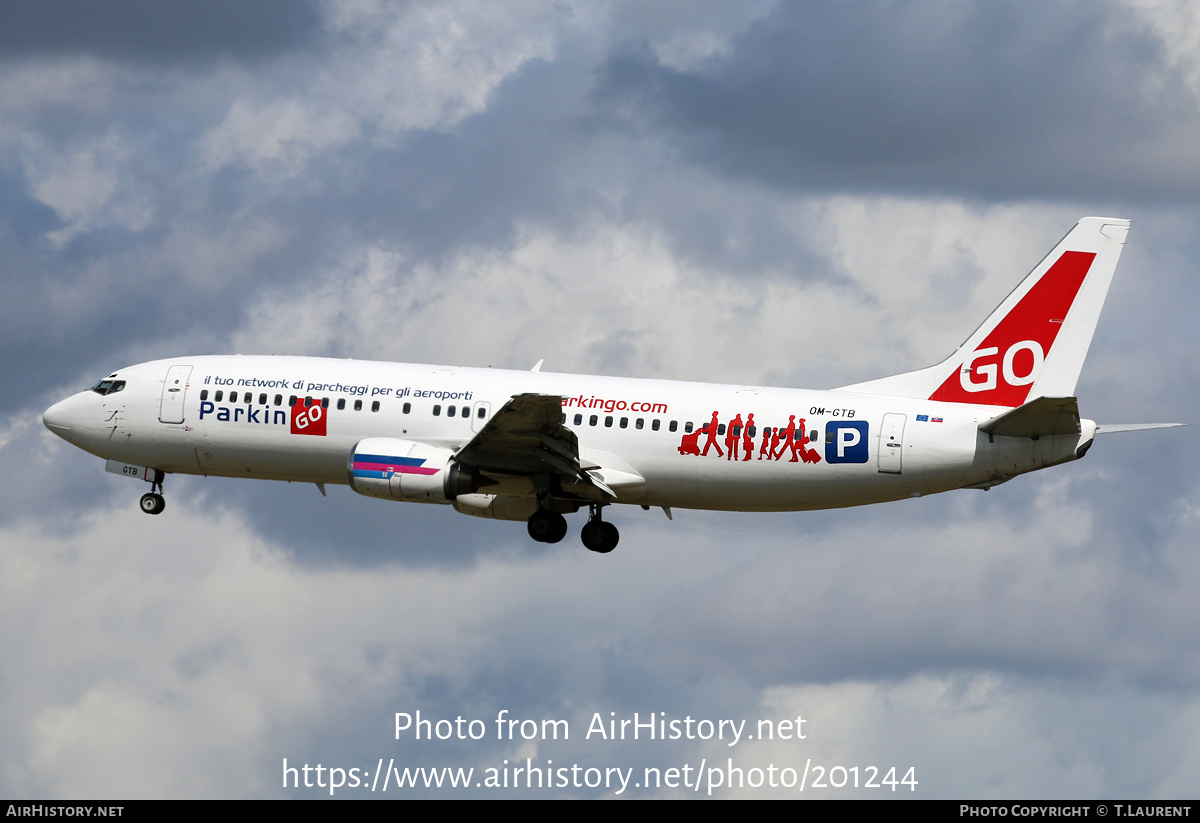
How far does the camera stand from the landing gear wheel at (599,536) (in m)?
53.8

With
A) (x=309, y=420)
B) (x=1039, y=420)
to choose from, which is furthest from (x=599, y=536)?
(x=1039, y=420)

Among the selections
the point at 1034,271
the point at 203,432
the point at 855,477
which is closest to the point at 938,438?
the point at 855,477

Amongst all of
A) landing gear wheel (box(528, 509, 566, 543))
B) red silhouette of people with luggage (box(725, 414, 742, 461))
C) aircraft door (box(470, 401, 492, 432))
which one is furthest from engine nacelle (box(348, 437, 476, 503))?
red silhouette of people with luggage (box(725, 414, 742, 461))

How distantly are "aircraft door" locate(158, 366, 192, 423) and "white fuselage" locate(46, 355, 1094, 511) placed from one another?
0.17ft

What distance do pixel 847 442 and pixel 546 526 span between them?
10.9m

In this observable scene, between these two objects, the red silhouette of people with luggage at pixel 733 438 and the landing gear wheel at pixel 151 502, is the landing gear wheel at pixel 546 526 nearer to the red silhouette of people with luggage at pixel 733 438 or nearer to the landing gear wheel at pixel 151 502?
the red silhouette of people with luggage at pixel 733 438

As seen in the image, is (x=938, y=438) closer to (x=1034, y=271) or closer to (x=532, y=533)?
(x=1034, y=271)

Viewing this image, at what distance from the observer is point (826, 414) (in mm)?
49656

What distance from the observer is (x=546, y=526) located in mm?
52000

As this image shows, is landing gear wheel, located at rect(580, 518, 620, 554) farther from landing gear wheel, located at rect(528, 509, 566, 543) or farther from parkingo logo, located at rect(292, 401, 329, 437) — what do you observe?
parkingo logo, located at rect(292, 401, 329, 437)

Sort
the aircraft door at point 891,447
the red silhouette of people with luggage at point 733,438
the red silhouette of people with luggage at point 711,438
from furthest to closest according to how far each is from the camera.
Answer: the red silhouette of people with luggage at point 711,438 < the red silhouette of people with luggage at point 733,438 < the aircraft door at point 891,447

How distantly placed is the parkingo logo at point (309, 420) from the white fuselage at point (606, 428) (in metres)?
0.05

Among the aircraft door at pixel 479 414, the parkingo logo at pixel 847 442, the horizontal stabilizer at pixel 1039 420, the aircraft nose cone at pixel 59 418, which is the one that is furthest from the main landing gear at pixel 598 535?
the aircraft nose cone at pixel 59 418

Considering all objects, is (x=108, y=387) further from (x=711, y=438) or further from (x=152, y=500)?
(x=711, y=438)
